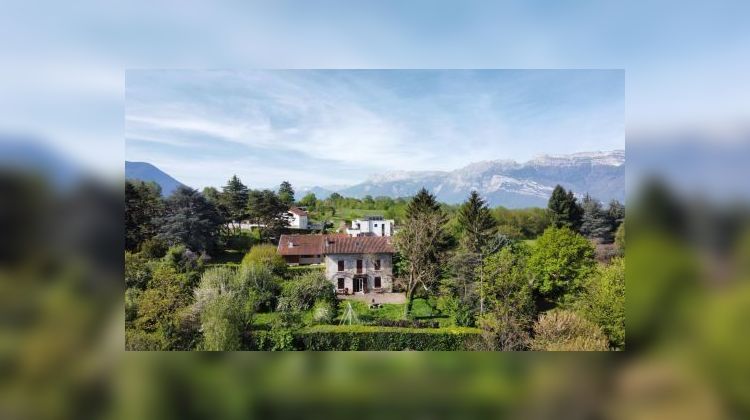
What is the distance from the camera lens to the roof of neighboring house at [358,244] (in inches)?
174

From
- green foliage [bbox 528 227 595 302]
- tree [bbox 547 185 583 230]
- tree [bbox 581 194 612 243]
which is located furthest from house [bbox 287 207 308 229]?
tree [bbox 581 194 612 243]

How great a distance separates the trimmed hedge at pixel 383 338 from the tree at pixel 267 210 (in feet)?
3.42

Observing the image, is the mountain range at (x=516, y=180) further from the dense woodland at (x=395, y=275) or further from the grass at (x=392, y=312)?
the grass at (x=392, y=312)

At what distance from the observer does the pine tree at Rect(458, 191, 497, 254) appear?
13.8ft

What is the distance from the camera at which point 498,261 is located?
4336 mm

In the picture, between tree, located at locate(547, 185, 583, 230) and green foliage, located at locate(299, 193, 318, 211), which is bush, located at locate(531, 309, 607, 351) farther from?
green foliage, located at locate(299, 193, 318, 211)

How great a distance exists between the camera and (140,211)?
167 inches

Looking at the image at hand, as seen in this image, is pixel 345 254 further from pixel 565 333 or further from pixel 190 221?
pixel 565 333

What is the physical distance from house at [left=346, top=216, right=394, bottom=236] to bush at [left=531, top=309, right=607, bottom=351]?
162 cm

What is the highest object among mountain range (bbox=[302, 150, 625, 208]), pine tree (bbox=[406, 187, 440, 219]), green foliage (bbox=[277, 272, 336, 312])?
mountain range (bbox=[302, 150, 625, 208])
